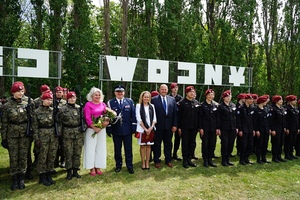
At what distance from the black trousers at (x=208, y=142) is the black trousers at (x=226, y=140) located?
0.62ft

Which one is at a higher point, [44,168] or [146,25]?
[146,25]

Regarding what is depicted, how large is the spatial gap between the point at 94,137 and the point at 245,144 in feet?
A: 11.3

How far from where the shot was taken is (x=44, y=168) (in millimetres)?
4551

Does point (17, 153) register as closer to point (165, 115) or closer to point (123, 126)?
point (123, 126)

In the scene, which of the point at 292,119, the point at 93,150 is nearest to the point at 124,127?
the point at 93,150

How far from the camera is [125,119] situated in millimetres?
5250

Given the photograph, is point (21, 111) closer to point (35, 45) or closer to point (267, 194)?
point (267, 194)

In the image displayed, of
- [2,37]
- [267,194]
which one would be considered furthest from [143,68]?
[267,194]

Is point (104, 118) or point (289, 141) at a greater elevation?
point (104, 118)

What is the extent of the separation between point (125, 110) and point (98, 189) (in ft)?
5.22

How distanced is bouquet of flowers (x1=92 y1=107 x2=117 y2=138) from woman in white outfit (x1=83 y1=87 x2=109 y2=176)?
2.1 inches

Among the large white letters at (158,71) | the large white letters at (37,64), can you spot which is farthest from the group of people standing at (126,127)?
the large white letters at (158,71)

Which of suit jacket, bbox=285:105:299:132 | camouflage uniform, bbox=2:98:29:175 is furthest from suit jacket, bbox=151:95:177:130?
suit jacket, bbox=285:105:299:132

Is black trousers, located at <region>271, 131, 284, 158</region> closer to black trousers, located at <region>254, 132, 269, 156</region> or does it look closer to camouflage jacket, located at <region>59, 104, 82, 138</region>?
black trousers, located at <region>254, 132, 269, 156</region>
